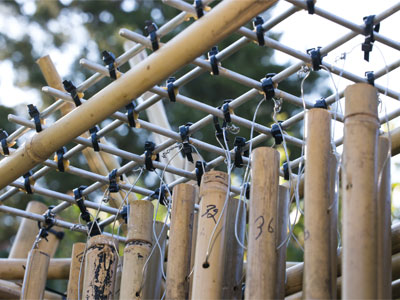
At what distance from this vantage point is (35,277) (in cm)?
496

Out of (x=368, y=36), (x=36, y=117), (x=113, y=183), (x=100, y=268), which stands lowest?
(x=100, y=268)

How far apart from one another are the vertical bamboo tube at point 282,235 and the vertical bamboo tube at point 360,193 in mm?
414

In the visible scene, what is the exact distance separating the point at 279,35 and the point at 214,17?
27.3 feet

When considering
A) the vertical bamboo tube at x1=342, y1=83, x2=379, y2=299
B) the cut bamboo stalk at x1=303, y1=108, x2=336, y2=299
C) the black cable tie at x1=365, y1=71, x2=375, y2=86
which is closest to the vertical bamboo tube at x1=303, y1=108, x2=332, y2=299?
the cut bamboo stalk at x1=303, y1=108, x2=336, y2=299

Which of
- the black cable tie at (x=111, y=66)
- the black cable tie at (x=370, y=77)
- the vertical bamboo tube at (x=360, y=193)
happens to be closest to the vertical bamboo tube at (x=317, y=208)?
the vertical bamboo tube at (x=360, y=193)

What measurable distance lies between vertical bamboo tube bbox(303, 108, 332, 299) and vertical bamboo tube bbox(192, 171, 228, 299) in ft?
1.39

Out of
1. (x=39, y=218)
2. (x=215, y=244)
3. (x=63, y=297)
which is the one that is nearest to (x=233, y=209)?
(x=215, y=244)

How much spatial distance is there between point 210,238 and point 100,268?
2.31ft

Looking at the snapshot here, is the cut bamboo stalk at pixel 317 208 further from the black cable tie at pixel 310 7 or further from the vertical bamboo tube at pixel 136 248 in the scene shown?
the vertical bamboo tube at pixel 136 248

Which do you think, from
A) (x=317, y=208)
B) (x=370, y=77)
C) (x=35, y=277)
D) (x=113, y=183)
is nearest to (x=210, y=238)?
(x=317, y=208)

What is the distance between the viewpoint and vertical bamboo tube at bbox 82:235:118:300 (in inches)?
172

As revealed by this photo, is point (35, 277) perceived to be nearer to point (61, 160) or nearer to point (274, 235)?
point (61, 160)

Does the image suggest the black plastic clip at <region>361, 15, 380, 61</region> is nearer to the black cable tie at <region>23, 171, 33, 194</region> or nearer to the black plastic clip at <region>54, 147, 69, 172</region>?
the black plastic clip at <region>54, 147, 69, 172</region>

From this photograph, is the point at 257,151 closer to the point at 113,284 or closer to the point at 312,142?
the point at 312,142
